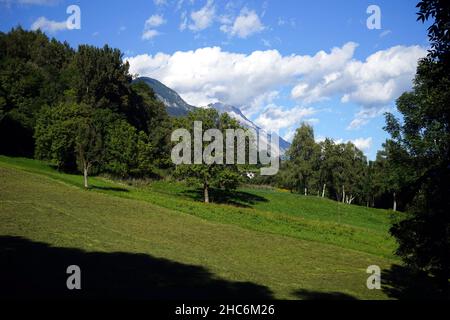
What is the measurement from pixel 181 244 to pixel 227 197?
41569mm

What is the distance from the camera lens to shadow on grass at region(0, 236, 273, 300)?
45.6 ft

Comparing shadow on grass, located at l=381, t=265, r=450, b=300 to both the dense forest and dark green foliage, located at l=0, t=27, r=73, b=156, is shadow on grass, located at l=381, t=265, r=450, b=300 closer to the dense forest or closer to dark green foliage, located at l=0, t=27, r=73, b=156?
the dense forest

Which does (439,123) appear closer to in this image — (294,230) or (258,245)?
(258,245)

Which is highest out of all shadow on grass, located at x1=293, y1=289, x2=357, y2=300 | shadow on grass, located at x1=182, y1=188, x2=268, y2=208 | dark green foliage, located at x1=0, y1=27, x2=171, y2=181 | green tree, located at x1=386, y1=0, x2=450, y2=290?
dark green foliage, located at x1=0, y1=27, x2=171, y2=181

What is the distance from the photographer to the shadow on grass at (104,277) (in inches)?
547

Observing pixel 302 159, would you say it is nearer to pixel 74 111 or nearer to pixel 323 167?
pixel 323 167

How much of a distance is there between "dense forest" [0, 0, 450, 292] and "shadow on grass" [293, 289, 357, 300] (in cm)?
372

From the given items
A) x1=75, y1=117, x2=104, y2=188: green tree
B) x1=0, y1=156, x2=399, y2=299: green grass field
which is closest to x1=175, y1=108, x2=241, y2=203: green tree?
x1=0, y1=156, x2=399, y2=299: green grass field

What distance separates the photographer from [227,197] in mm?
67938

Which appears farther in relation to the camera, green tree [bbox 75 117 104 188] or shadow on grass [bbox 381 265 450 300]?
green tree [bbox 75 117 104 188]

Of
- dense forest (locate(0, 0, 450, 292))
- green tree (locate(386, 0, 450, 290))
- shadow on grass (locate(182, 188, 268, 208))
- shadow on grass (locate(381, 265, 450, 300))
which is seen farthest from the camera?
shadow on grass (locate(182, 188, 268, 208))

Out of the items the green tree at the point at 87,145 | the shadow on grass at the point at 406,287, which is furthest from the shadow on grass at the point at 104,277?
the green tree at the point at 87,145

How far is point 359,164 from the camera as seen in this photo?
111m

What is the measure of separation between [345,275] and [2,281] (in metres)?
18.5
